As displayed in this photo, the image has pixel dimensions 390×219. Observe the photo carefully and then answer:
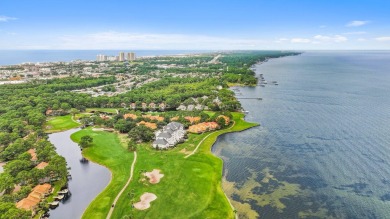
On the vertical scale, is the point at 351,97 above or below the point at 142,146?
above

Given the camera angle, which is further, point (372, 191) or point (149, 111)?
point (149, 111)

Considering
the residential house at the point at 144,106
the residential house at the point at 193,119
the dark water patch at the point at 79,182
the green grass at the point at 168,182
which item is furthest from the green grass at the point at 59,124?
the residential house at the point at 193,119

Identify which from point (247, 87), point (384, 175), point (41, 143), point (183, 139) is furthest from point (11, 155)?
point (247, 87)

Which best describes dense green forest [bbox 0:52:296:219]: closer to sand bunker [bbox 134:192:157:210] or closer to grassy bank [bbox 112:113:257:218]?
grassy bank [bbox 112:113:257:218]

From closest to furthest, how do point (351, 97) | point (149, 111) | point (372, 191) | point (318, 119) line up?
point (372, 191) → point (318, 119) → point (149, 111) → point (351, 97)

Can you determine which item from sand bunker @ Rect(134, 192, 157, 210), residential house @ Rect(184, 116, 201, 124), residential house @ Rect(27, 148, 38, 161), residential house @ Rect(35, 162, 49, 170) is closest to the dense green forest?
residential house @ Rect(27, 148, 38, 161)

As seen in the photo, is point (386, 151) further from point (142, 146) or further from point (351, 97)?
point (351, 97)

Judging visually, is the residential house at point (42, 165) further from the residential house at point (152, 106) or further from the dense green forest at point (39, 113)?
the residential house at point (152, 106)
